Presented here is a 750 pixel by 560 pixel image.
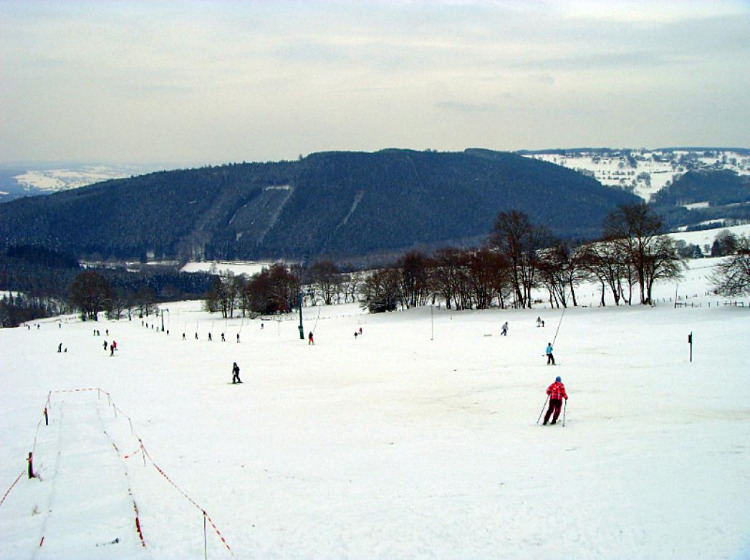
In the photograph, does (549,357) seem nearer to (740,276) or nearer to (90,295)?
(740,276)

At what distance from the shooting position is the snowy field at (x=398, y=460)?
474 inches

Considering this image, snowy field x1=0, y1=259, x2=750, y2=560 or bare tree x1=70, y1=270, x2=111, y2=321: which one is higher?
bare tree x1=70, y1=270, x2=111, y2=321

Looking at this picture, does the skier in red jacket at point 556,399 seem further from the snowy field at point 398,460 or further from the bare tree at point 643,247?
the bare tree at point 643,247

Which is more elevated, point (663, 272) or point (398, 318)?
point (663, 272)

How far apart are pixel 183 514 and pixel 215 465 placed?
4.00 meters

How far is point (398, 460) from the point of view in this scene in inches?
676

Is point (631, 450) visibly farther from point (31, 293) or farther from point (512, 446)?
point (31, 293)

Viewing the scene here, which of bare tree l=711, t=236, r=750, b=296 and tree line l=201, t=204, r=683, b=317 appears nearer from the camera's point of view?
bare tree l=711, t=236, r=750, b=296

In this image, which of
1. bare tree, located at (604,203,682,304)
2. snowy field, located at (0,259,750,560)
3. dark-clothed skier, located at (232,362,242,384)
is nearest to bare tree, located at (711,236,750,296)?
bare tree, located at (604,203,682,304)

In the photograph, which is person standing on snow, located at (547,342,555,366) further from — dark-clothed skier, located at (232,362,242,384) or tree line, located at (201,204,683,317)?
tree line, located at (201,204,683,317)

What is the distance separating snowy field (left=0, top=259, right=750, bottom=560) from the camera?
12047mm

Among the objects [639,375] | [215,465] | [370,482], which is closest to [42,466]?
[215,465]

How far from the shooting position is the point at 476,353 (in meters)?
39.4

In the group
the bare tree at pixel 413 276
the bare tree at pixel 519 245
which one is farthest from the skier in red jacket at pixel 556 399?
the bare tree at pixel 413 276
